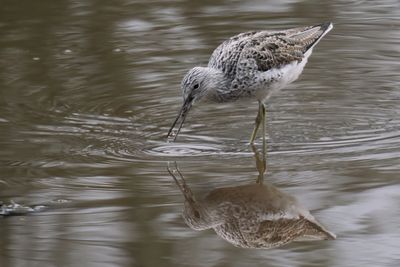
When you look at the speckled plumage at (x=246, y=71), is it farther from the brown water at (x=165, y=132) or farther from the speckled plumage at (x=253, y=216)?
the speckled plumage at (x=253, y=216)

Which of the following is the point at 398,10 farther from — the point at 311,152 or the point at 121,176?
the point at 121,176

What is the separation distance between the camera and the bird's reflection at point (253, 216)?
23.9 feet

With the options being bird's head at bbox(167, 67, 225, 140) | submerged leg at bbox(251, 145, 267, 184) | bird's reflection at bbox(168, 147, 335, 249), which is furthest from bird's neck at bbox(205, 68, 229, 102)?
bird's reflection at bbox(168, 147, 335, 249)

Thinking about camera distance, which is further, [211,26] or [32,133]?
[211,26]

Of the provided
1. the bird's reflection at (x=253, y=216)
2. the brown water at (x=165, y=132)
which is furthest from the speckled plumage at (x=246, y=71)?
the bird's reflection at (x=253, y=216)

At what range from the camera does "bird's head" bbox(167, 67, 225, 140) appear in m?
9.28

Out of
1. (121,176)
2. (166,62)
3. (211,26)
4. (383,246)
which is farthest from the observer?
(211,26)

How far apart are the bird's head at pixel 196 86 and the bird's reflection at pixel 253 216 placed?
3.11 feet

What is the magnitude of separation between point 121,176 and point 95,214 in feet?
2.63

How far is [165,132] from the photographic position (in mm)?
9805

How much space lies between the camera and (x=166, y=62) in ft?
39.3

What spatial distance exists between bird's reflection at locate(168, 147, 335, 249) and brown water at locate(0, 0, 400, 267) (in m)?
0.09

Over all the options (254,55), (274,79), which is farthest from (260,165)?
(254,55)

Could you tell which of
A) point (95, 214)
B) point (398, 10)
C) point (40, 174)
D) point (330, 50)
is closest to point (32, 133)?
point (40, 174)
